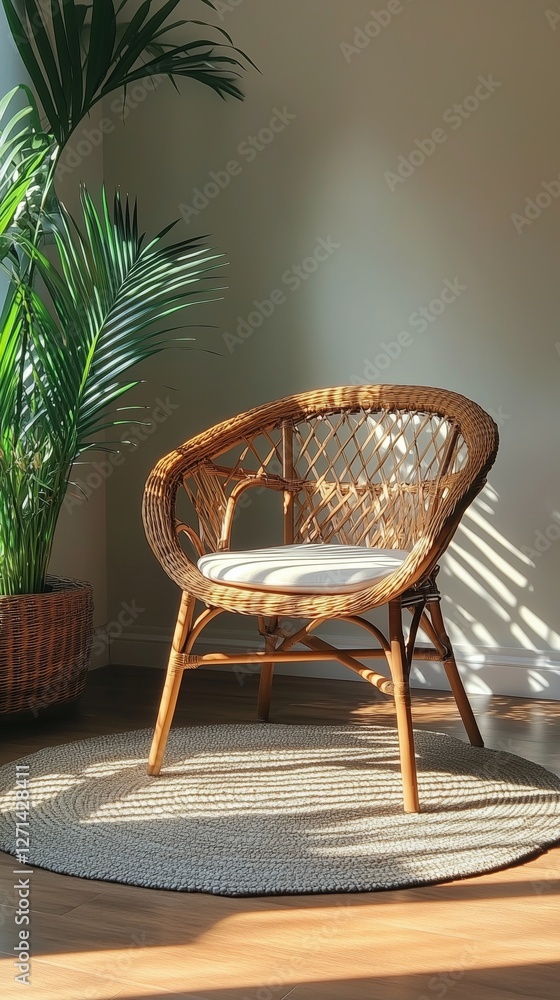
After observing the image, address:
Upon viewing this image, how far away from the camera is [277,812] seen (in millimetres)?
1932

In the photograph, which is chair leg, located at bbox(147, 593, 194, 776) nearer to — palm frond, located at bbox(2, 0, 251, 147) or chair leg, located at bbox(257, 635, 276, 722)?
chair leg, located at bbox(257, 635, 276, 722)

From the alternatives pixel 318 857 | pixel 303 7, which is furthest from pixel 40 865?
pixel 303 7

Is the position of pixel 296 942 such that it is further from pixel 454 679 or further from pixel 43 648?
pixel 43 648

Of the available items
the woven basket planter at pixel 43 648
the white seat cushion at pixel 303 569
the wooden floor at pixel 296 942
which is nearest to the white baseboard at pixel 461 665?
the woven basket planter at pixel 43 648

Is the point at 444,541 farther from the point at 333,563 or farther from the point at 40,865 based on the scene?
the point at 40,865

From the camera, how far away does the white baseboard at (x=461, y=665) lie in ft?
9.43

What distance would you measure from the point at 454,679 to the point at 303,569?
519 mm

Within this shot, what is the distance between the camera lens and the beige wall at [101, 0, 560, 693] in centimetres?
284

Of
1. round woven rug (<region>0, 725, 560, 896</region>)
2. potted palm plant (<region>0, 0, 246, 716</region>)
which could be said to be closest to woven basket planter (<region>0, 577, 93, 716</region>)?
potted palm plant (<region>0, 0, 246, 716</region>)

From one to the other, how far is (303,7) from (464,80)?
561 millimetres

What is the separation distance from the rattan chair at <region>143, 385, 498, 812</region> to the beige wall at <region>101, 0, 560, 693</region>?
487 millimetres

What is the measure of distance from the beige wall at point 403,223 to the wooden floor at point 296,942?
130 centimetres

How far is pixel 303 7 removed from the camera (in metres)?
3.05

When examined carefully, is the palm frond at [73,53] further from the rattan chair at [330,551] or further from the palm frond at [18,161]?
the rattan chair at [330,551]
